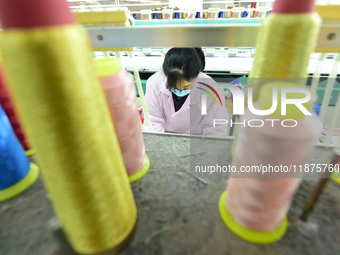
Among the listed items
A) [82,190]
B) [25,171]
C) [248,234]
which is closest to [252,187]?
[248,234]

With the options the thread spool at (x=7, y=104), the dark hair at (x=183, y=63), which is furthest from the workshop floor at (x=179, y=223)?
the dark hair at (x=183, y=63)

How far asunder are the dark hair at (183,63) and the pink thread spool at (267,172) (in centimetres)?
77

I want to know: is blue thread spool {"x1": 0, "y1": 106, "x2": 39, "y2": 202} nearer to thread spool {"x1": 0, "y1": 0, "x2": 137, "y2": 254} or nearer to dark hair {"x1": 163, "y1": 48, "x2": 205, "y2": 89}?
thread spool {"x1": 0, "y1": 0, "x2": 137, "y2": 254}

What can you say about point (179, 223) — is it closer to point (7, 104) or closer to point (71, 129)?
point (71, 129)

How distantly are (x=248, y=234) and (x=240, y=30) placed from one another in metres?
0.29

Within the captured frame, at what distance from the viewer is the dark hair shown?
949mm

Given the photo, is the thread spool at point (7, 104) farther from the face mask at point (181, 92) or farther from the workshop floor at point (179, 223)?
the face mask at point (181, 92)

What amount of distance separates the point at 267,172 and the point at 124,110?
21 centimetres

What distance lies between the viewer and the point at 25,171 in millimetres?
356

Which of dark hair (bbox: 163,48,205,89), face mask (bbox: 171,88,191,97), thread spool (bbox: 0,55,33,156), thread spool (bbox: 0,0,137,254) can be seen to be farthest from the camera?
face mask (bbox: 171,88,191,97)

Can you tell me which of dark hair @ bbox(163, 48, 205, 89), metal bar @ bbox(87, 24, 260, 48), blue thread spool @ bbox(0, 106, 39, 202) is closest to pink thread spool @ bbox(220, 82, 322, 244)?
metal bar @ bbox(87, 24, 260, 48)

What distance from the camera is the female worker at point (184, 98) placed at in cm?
97

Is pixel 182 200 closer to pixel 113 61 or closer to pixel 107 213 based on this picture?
pixel 107 213

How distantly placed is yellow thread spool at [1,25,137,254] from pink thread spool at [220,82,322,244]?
15cm
